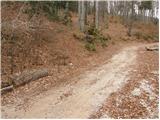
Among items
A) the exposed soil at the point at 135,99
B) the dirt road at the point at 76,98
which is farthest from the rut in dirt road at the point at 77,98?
the exposed soil at the point at 135,99

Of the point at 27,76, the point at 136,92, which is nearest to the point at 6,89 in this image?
the point at 27,76

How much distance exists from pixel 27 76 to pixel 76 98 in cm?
375

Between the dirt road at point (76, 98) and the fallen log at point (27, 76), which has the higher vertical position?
the fallen log at point (27, 76)

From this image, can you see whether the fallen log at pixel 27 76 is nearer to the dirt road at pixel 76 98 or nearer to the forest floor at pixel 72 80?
the forest floor at pixel 72 80

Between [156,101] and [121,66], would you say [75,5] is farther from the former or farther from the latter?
[156,101]

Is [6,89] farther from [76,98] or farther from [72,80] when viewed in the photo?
[76,98]

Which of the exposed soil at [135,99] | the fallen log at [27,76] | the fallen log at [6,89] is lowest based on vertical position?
the exposed soil at [135,99]

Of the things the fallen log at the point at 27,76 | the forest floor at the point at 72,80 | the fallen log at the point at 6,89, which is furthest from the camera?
the fallen log at the point at 27,76

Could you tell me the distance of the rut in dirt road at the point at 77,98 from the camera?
34.7ft

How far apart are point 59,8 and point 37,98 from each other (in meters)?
20.3

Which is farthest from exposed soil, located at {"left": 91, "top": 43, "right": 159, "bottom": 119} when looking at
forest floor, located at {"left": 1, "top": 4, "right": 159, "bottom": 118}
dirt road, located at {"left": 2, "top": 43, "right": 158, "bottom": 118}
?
dirt road, located at {"left": 2, "top": 43, "right": 158, "bottom": 118}

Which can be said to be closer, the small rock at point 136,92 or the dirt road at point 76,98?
the dirt road at point 76,98

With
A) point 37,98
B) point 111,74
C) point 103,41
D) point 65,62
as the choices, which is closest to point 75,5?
point 103,41

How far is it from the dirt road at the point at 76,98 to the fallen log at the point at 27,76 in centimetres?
171
